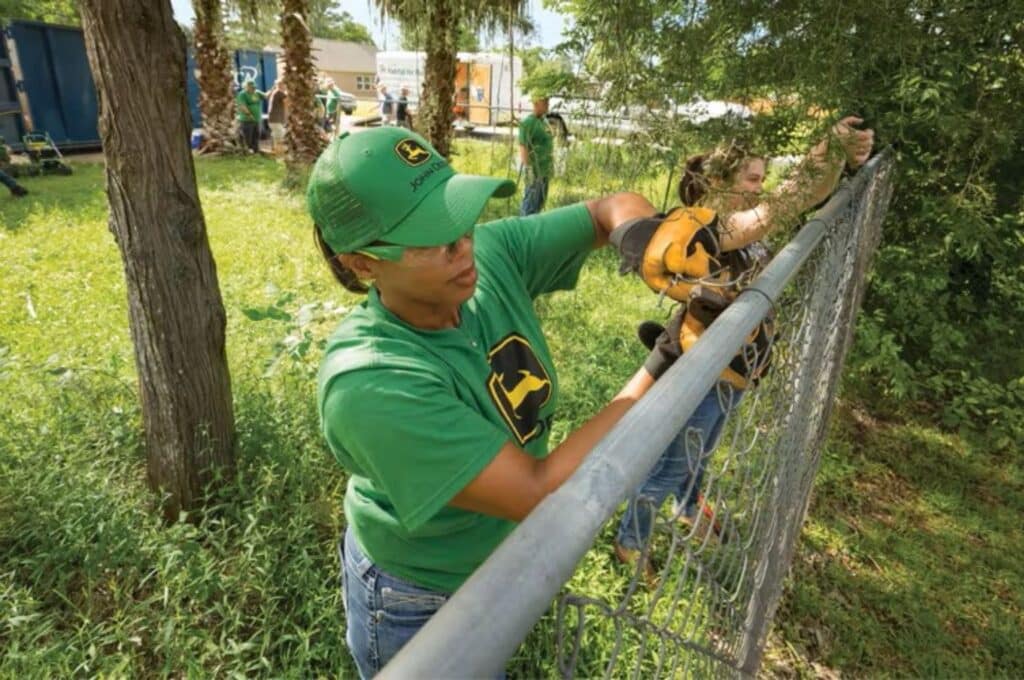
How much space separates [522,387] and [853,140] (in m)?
1.22

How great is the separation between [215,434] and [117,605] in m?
0.73

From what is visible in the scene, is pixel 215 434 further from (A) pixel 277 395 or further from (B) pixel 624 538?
(B) pixel 624 538

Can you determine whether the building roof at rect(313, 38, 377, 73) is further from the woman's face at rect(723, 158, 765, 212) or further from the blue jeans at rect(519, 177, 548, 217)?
the woman's face at rect(723, 158, 765, 212)

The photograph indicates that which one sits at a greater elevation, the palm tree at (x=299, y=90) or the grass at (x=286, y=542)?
the palm tree at (x=299, y=90)

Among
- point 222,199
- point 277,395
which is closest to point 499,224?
point 277,395

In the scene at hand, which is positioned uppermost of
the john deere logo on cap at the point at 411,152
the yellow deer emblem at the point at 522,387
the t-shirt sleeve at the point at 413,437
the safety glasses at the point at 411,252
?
the john deere logo on cap at the point at 411,152

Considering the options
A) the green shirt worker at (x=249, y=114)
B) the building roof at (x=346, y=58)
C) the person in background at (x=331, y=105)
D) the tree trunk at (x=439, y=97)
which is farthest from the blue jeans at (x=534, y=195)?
the building roof at (x=346, y=58)

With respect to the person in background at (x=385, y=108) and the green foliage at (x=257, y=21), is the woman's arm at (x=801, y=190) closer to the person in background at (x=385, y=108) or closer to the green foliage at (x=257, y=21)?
the green foliage at (x=257, y=21)

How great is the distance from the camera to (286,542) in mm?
2582

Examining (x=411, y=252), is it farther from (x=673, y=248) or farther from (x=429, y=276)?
(x=673, y=248)

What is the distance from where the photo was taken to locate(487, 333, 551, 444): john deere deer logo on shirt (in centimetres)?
144

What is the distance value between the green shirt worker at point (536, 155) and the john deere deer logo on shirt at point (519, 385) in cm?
481

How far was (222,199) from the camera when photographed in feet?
30.5

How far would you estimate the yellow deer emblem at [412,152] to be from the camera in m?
1.27
